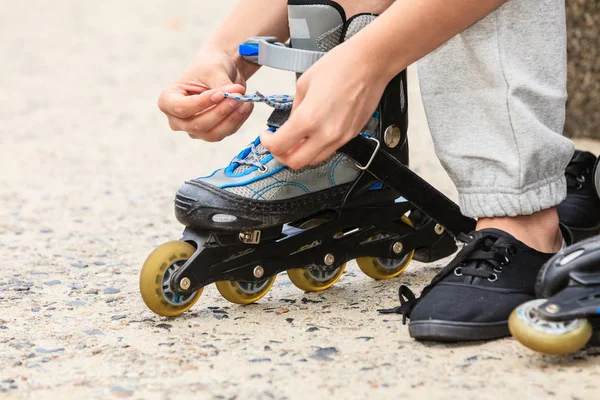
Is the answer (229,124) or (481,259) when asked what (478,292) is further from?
(229,124)

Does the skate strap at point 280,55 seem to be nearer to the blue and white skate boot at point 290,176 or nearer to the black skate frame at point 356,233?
the blue and white skate boot at point 290,176

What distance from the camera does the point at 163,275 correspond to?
151cm

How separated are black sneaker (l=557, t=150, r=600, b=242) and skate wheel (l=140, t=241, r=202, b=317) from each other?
896mm

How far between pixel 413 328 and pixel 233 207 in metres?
0.40

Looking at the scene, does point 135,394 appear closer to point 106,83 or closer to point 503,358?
point 503,358

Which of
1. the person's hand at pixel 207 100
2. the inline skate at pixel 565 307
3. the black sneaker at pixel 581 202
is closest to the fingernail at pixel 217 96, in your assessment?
the person's hand at pixel 207 100

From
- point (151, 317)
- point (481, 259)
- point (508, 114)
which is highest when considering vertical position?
point (508, 114)

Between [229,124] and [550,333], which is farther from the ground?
[229,124]

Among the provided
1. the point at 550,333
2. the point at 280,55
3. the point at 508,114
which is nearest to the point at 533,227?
the point at 508,114

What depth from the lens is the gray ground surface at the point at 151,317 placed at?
1.21m

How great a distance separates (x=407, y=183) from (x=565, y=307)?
1.56 feet

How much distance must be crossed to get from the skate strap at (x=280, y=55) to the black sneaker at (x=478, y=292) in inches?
16.4

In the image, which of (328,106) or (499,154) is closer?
(328,106)

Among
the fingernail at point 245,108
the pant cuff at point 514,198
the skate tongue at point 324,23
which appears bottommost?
the pant cuff at point 514,198
